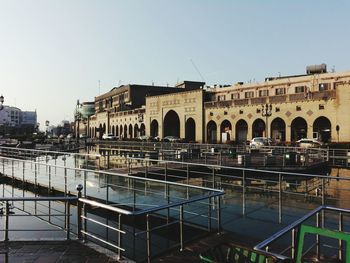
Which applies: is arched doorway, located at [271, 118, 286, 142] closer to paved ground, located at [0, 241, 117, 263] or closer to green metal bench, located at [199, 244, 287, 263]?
paved ground, located at [0, 241, 117, 263]

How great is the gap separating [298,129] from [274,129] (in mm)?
4411

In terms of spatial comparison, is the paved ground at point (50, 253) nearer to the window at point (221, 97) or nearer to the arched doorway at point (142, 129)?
the window at point (221, 97)

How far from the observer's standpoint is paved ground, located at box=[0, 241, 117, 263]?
648 cm

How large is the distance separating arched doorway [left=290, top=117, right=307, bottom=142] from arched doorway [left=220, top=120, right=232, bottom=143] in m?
13.4

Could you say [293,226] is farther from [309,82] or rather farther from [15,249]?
[309,82]

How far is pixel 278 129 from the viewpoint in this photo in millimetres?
62031

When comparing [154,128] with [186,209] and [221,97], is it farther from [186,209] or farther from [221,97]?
[186,209]

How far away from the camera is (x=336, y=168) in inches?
1069

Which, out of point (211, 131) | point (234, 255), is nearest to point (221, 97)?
point (211, 131)

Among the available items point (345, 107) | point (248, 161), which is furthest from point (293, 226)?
point (345, 107)

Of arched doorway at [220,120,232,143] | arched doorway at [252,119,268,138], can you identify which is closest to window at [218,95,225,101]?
arched doorway at [220,120,232,143]

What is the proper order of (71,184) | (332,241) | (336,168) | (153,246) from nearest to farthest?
(332,241)
(153,246)
(71,184)
(336,168)

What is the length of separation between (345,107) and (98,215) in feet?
154

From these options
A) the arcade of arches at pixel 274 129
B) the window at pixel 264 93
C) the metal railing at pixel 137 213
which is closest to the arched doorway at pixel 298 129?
the arcade of arches at pixel 274 129
